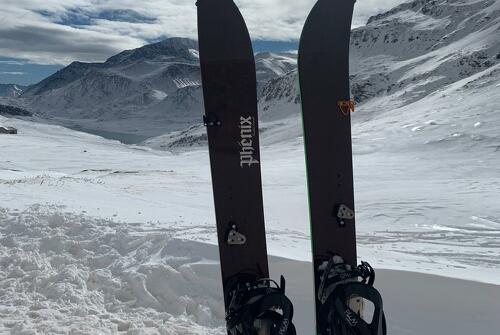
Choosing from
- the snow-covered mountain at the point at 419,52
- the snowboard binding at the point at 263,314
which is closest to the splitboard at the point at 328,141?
the snowboard binding at the point at 263,314

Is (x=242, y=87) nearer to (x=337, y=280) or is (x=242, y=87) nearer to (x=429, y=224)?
(x=337, y=280)

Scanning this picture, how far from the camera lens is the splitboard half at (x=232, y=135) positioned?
450cm

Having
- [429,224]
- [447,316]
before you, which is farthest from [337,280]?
[429,224]

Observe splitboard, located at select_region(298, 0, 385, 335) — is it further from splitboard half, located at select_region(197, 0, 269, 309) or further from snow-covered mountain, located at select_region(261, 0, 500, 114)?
snow-covered mountain, located at select_region(261, 0, 500, 114)

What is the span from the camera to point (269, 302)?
147 inches

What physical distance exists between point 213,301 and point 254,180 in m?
1.33

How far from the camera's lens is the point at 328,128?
15.5ft

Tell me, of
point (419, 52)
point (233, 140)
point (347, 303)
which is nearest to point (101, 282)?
point (233, 140)

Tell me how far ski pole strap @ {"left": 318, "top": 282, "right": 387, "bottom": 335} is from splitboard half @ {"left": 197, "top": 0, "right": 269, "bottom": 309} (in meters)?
0.85

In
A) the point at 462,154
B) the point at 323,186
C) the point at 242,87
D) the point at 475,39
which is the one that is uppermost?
the point at 475,39

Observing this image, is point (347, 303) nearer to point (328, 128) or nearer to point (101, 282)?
point (328, 128)

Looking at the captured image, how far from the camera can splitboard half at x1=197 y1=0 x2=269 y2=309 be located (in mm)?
4496

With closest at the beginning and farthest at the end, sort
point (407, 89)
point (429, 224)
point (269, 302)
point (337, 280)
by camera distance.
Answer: point (269, 302) → point (337, 280) → point (429, 224) → point (407, 89)

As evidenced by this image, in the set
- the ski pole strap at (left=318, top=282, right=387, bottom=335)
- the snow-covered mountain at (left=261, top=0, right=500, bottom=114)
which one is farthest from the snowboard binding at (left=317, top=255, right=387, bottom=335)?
the snow-covered mountain at (left=261, top=0, right=500, bottom=114)
